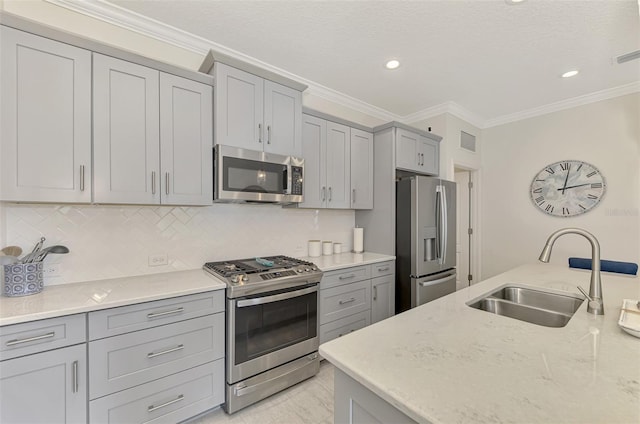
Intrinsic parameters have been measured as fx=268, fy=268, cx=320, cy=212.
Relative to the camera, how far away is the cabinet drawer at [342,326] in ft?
8.15

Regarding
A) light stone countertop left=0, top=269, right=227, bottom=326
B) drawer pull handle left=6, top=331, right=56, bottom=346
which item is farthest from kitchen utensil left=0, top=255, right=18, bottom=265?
drawer pull handle left=6, top=331, right=56, bottom=346

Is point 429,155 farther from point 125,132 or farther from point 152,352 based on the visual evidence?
point 152,352

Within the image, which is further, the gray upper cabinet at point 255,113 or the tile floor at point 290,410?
the gray upper cabinet at point 255,113

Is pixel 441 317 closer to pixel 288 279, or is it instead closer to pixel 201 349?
pixel 288 279

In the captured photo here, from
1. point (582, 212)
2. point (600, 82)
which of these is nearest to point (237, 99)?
point (600, 82)

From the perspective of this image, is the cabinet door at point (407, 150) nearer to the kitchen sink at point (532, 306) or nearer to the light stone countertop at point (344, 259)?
the light stone countertop at point (344, 259)

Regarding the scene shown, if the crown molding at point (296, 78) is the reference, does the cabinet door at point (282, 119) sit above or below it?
below

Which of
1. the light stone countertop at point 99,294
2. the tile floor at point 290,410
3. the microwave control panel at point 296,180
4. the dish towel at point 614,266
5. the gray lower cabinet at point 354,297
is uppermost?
the microwave control panel at point 296,180

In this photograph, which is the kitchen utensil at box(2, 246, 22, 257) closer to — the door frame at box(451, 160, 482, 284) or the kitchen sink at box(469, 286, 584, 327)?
the kitchen sink at box(469, 286, 584, 327)

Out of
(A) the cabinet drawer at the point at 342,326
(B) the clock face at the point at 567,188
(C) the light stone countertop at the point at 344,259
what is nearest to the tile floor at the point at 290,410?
(A) the cabinet drawer at the point at 342,326

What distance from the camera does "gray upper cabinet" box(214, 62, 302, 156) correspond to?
6.88 feet

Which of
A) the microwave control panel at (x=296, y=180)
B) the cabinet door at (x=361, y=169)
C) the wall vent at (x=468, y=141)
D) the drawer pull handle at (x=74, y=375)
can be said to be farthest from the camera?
the wall vent at (x=468, y=141)

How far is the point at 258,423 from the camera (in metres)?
1.83

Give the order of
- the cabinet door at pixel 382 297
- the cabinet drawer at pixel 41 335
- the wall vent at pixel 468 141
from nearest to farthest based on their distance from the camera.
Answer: the cabinet drawer at pixel 41 335 → the cabinet door at pixel 382 297 → the wall vent at pixel 468 141
